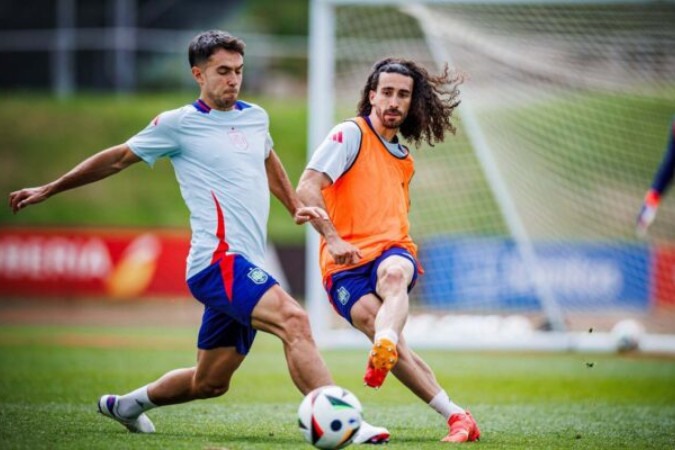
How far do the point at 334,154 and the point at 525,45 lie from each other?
26.7ft

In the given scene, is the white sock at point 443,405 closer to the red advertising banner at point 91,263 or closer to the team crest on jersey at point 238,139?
the team crest on jersey at point 238,139

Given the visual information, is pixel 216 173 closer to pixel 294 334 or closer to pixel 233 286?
pixel 233 286

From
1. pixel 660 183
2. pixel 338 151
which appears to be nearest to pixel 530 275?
pixel 660 183

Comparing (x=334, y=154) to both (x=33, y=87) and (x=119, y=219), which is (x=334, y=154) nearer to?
(x=119, y=219)

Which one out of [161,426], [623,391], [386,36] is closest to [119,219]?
[386,36]

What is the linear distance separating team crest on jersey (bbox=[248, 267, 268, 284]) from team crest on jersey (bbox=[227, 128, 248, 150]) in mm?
796

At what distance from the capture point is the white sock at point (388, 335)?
6.33 metres

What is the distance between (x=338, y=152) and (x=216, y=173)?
826mm

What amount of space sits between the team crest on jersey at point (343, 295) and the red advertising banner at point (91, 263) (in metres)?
15.9

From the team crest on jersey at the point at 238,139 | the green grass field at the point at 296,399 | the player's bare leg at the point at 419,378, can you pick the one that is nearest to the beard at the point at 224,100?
the team crest on jersey at the point at 238,139

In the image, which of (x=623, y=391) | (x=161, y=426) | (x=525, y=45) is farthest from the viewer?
(x=525, y=45)

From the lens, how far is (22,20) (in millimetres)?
→ 30922

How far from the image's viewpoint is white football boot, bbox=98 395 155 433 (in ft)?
24.1

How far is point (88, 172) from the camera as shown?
6785 mm
